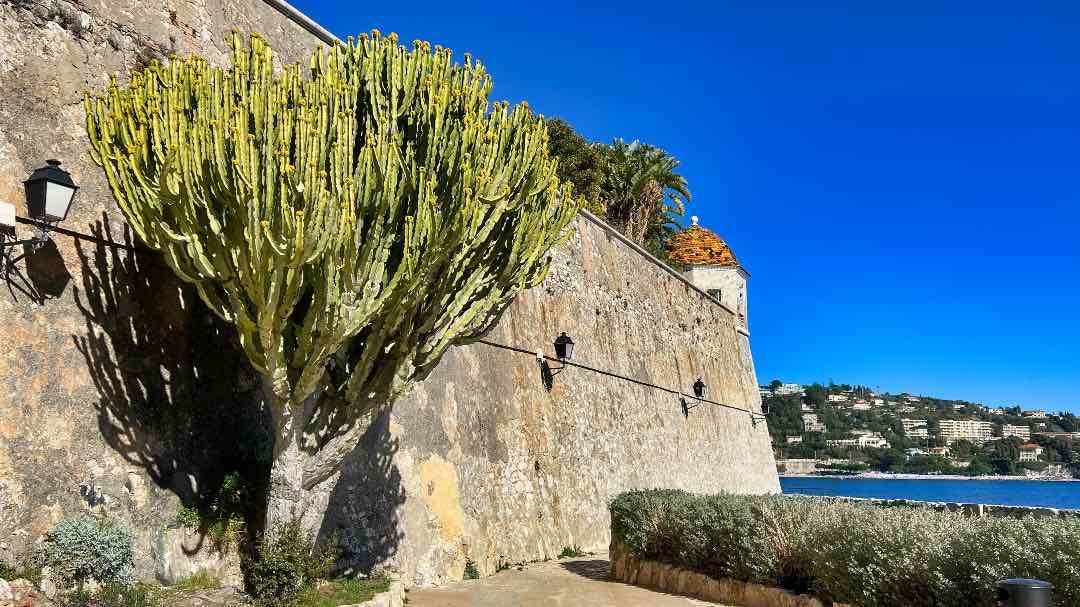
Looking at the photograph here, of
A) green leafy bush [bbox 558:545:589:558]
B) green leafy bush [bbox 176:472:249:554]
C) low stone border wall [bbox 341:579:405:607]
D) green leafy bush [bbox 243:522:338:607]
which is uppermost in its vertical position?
green leafy bush [bbox 176:472:249:554]

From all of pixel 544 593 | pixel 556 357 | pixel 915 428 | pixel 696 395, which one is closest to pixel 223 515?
pixel 544 593

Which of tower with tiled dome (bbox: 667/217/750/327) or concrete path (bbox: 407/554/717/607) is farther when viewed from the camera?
tower with tiled dome (bbox: 667/217/750/327)

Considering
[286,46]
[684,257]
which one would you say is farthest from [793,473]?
[286,46]

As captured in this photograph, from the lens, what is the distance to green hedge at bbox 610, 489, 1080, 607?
5.84 meters

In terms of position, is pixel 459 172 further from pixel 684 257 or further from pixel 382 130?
pixel 684 257

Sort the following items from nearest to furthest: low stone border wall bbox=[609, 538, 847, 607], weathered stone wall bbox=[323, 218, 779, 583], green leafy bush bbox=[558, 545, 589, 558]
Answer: low stone border wall bbox=[609, 538, 847, 607] → weathered stone wall bbox=[323, 218, 779, 583] → green leafy bush bbox=[558, 545, 589, 558]

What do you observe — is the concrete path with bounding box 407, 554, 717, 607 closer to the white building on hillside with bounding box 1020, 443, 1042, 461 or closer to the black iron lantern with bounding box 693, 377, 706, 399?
the black iron lantern with bounding box 693, 377, 706, 399

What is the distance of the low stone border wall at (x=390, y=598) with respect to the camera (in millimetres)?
7273

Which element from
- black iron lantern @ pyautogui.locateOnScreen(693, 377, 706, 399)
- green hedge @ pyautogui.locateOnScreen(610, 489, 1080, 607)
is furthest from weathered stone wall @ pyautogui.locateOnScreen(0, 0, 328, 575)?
black iron lantern @ pyautogui.locateOnScreen(693, 377, 706, 399)

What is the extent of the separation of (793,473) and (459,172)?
9816cm

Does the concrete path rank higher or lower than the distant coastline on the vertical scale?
lower

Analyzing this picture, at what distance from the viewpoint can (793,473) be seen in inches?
3841

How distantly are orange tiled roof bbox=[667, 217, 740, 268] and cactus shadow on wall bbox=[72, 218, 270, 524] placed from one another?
81.6 ft

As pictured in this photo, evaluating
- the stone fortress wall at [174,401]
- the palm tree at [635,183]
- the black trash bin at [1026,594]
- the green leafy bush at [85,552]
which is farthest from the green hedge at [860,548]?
the palm tree at [635,183]
